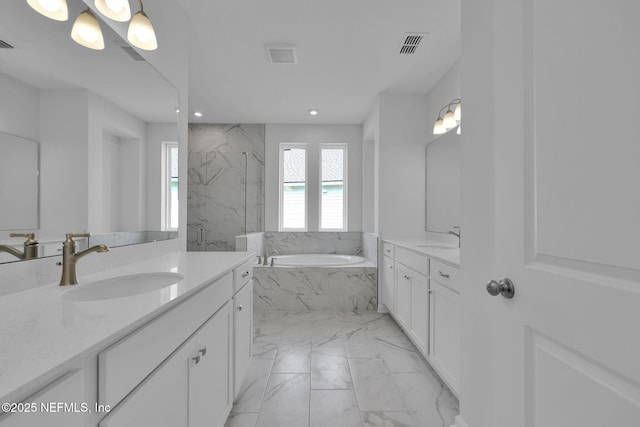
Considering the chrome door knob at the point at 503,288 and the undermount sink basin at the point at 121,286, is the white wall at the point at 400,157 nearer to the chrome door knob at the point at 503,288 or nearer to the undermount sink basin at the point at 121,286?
the chrome door knob at the point at 503,288

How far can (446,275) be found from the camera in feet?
5.74

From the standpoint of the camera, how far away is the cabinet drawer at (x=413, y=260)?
208cm

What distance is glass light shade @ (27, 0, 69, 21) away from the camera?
0.98 m

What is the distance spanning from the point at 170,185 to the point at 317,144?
290 cm

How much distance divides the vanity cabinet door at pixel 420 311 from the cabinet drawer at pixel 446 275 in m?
0.16

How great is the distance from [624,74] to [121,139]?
1.88 meters

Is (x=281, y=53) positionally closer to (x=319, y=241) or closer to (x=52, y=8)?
(x=52, y=8)

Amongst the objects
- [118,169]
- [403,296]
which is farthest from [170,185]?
[403,296]

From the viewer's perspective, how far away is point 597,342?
0.60m

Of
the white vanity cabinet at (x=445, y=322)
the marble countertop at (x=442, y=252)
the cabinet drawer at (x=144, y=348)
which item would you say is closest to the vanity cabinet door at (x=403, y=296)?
the marble countertop at (x=442, y=252)

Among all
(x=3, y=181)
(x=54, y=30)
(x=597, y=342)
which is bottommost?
(x=597, y=342)

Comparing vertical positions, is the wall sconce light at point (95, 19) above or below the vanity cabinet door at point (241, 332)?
above

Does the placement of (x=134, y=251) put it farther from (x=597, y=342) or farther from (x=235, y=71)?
(x=235, y=71)

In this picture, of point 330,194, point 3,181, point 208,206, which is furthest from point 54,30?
point 330,194
